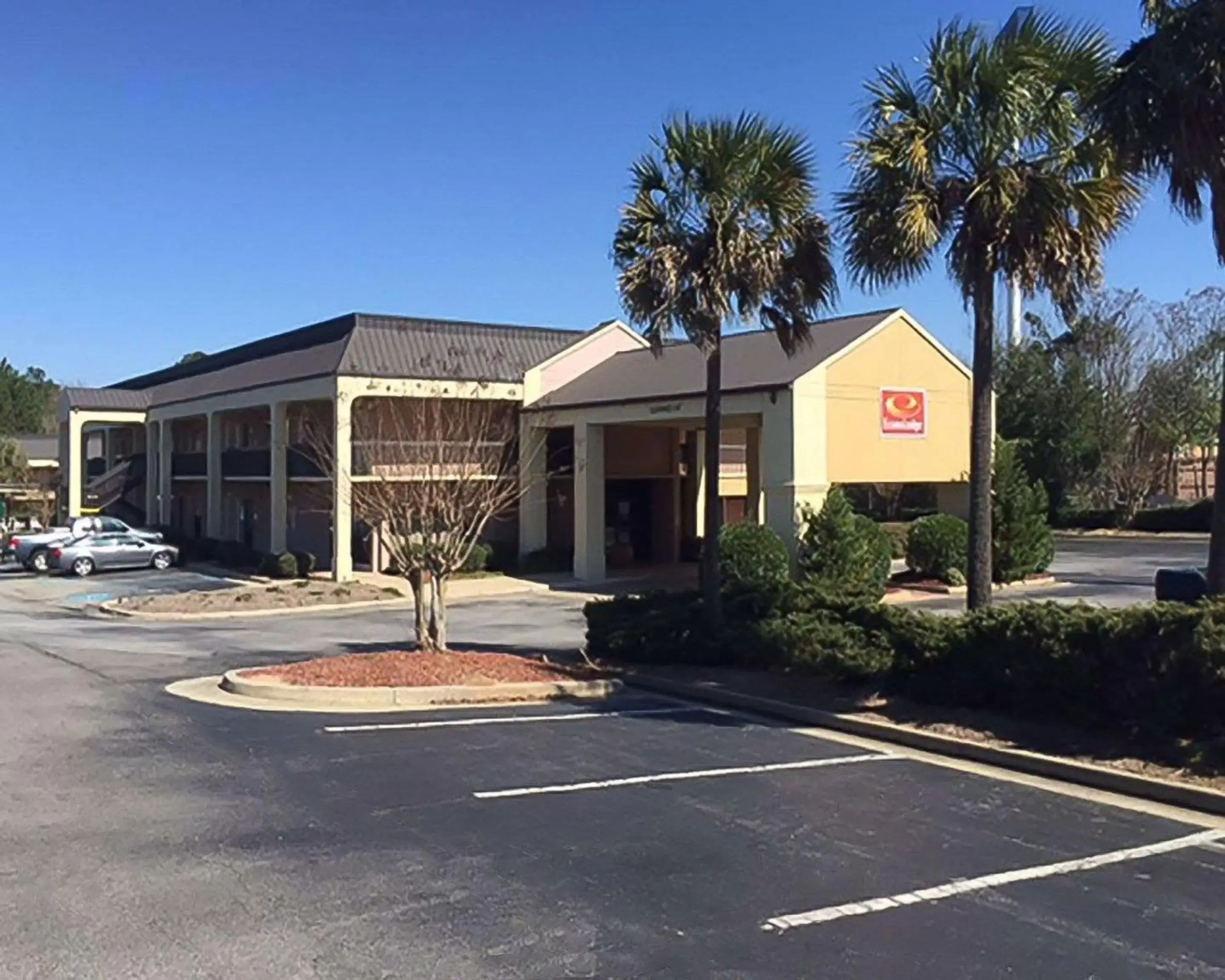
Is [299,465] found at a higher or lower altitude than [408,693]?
higher

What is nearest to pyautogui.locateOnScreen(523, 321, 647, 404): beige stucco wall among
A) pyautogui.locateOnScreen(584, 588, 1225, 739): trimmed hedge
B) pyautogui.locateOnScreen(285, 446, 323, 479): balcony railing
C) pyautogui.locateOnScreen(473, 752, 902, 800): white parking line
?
pyautogui.locateOnScreen(285, 446, 323, 479): balcony railing

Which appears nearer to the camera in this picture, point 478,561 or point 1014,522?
point 1014,522

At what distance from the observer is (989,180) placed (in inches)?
560

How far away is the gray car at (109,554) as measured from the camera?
39.5 metres

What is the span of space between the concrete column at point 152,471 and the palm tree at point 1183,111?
43.3 meters

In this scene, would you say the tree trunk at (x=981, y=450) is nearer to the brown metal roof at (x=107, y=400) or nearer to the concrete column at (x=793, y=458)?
the concrete column at (x=793, y=458)

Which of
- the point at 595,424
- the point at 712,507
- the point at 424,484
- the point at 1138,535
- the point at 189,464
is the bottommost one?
the point at 1138,535

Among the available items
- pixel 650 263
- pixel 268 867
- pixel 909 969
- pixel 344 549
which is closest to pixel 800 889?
pixel 909 969

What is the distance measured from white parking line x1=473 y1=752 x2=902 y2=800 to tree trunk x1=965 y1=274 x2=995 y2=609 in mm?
3684

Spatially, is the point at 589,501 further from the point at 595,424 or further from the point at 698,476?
the point at 698,476

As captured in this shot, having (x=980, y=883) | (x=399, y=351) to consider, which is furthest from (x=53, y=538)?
(x=980, y=883)

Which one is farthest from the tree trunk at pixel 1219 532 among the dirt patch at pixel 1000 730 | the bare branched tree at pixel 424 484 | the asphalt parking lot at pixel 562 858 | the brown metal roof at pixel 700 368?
the brown metal roof at pixel 700 368

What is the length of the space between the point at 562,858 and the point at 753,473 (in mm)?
30807

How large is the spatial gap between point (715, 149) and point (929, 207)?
3.37 m
